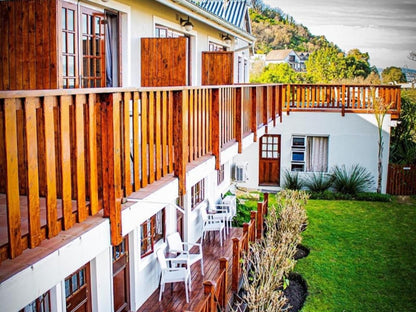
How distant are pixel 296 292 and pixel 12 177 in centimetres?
989

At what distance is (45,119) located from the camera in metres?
3.38

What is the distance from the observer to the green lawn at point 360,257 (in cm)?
1130

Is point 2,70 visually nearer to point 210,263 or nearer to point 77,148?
point 77,148

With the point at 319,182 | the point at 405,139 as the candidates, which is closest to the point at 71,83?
the point at 319,182

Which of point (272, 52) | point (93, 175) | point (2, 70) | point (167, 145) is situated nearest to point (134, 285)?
point (167, 145)

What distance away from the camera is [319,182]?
869 inches

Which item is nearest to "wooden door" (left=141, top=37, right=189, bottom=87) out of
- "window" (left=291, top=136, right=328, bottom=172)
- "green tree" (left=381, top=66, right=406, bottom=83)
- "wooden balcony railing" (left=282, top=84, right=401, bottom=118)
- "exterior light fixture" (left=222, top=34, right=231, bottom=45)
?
"exterior light fixture" (left=222, top=34, right=231, bottom=45)

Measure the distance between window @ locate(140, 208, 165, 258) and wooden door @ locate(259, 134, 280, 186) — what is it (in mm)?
12462

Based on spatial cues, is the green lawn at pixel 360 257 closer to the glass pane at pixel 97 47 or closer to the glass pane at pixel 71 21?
the glass pane at pixel 97 47

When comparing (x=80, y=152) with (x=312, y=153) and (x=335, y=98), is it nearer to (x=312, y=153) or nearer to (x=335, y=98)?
(x=312, y=153)

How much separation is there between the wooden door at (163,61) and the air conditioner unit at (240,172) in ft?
39.1

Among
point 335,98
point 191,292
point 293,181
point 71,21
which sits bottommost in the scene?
point 191,292

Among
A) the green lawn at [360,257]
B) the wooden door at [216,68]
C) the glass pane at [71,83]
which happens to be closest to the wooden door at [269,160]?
the green lawn at [360,257]

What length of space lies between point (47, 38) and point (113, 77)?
10.3 ft
